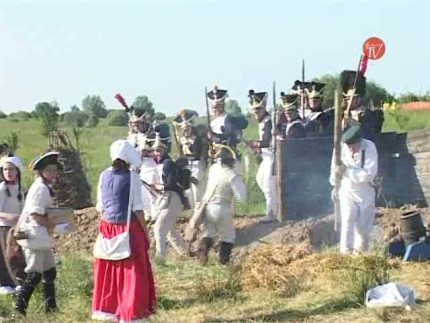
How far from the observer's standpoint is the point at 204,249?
11898mm

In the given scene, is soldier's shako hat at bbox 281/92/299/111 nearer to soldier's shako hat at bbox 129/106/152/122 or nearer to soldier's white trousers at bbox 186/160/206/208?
soldier's white trousers at bbox 186/160/206/208

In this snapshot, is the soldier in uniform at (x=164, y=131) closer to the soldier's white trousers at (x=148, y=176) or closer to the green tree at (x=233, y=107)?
the soldier's white trousers at (x=148, y=176)

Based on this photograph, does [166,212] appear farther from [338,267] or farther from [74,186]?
[74,186]

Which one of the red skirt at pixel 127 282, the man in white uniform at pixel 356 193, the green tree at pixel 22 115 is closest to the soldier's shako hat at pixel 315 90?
the man in white uniform at pixel 356 193

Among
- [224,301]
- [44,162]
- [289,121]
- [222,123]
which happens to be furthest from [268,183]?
[44,162]

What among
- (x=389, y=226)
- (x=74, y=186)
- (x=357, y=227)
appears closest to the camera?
(x=357, y=227)

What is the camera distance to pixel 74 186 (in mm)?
16188

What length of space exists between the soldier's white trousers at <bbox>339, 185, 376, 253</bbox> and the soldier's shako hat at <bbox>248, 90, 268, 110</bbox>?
3129 millimetres

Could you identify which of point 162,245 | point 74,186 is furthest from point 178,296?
point 74,186

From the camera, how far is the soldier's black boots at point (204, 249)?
11.9m

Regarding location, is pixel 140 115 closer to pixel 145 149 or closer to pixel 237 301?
pixel 145 149

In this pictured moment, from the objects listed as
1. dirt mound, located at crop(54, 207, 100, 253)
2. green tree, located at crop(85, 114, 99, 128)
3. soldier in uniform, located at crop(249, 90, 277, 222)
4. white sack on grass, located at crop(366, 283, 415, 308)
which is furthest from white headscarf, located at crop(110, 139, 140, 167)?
green tree, located at crop(85, 114, 99, 128)

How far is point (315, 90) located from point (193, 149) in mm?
1936

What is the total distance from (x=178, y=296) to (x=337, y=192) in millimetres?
2760
